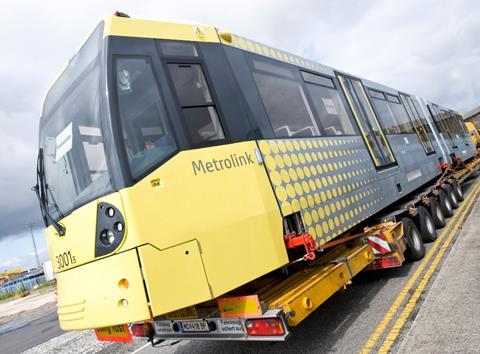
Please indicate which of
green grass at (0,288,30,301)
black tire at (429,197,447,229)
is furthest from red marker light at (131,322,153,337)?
green grass at (0,288,30,301)

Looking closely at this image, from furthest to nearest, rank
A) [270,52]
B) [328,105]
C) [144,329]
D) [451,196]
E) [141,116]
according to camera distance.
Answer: [451,196], [328,105], [270,52], [144,329], [141,116]

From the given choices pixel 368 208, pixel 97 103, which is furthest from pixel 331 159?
pixel 97 103

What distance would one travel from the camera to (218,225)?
3328 mm

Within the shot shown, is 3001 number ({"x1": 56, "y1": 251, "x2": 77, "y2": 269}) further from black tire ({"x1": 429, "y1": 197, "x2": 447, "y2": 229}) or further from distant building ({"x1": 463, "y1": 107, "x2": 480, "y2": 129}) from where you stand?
distant building ({"x1": 463, "y1": 107, "x2": 480, "y2": 129})

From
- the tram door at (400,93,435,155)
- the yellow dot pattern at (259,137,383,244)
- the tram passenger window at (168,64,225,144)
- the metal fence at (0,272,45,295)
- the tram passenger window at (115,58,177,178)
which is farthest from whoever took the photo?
the metal fence at (0,272,45,295)

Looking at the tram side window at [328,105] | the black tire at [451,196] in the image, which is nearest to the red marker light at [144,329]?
the tram side window at [328,105]

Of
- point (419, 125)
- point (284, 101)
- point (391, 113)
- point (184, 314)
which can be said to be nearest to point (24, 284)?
point (419, 125)

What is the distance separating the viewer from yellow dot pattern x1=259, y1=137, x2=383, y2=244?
13.3 feet

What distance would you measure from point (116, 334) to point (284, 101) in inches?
125

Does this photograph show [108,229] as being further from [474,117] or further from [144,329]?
[474,117]

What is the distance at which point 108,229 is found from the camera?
3113mm

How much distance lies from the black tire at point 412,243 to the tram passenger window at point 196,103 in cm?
450

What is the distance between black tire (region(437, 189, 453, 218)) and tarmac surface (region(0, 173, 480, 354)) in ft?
9.41

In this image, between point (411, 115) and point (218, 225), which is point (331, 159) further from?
point (411, 115)
